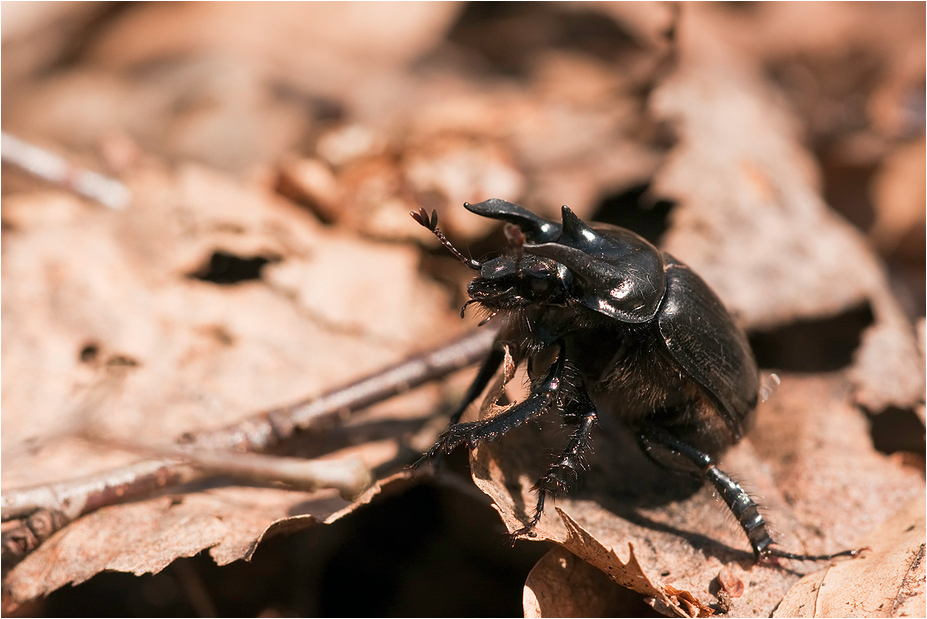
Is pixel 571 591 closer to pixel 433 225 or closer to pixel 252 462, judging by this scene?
pixel 252 462

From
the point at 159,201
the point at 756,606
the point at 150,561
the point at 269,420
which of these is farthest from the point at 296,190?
the point at 756,606

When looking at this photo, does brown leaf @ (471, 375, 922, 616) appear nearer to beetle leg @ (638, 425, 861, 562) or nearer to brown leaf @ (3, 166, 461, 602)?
beetle leg @ (638, 425, 861, 562)

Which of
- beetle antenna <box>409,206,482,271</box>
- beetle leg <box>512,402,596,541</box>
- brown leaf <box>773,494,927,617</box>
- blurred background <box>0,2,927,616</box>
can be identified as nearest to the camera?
brown leaf <box>773,494,927,617</box>

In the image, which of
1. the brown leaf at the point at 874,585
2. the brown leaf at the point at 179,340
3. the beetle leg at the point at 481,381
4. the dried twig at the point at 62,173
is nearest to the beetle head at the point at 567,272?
the beetle leg at the point at 481,381

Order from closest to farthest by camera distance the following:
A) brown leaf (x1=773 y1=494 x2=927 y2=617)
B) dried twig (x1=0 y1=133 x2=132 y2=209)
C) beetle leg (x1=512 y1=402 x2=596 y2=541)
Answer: brown leaf (x1=773 y1=494 x2=927 y2=617), beetle leg (x1=512 y1=402 x2=596 y2=541), dried twig (x1=0 y1=133 x2=132 y2=209)

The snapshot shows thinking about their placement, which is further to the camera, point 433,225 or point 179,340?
point 179,340

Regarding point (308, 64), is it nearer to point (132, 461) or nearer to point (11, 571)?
point (132, 461)

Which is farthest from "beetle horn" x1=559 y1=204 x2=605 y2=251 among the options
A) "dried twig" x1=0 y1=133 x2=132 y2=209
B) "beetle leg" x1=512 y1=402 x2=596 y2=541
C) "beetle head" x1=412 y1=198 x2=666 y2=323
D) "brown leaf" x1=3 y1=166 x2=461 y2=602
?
"dried twig" x1=0 y1=133 x2=132 y2=209

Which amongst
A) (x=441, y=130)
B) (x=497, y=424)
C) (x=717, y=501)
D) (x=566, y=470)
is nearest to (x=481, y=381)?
(x=497, y=424)
